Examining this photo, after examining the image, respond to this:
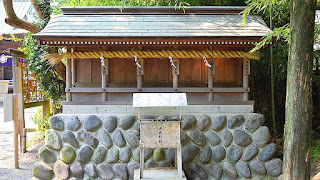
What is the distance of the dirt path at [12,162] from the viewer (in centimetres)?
658

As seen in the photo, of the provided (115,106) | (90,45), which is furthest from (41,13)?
(115,106)

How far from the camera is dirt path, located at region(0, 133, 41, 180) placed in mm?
6582

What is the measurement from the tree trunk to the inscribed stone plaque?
2.15 m

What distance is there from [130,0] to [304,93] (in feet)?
19.8

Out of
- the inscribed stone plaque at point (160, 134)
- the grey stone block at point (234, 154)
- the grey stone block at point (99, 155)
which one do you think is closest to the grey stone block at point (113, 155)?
the grey stone block at point (99, 155)

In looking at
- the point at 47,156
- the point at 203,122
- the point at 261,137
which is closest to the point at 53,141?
the point at 47,156

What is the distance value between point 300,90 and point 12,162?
753 cm

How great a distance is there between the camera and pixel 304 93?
402cm

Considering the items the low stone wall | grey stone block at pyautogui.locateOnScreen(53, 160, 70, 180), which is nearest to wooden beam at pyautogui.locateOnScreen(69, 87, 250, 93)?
the low stone wall

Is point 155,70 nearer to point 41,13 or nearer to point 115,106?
point 115,106

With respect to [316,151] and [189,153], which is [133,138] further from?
[316,151]

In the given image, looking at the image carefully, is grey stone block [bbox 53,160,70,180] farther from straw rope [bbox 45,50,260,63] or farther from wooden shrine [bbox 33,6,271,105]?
straw rope [bbox 45,50,260,63]

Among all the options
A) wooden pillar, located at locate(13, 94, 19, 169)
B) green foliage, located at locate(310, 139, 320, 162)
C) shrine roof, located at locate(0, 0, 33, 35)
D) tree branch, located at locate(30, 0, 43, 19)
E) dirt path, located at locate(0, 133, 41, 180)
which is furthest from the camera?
shrine roof, located at locate(0, 0, 33, 35)

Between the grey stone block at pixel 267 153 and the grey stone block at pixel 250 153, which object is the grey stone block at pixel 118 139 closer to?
the grey stone block at pixel 250 153
